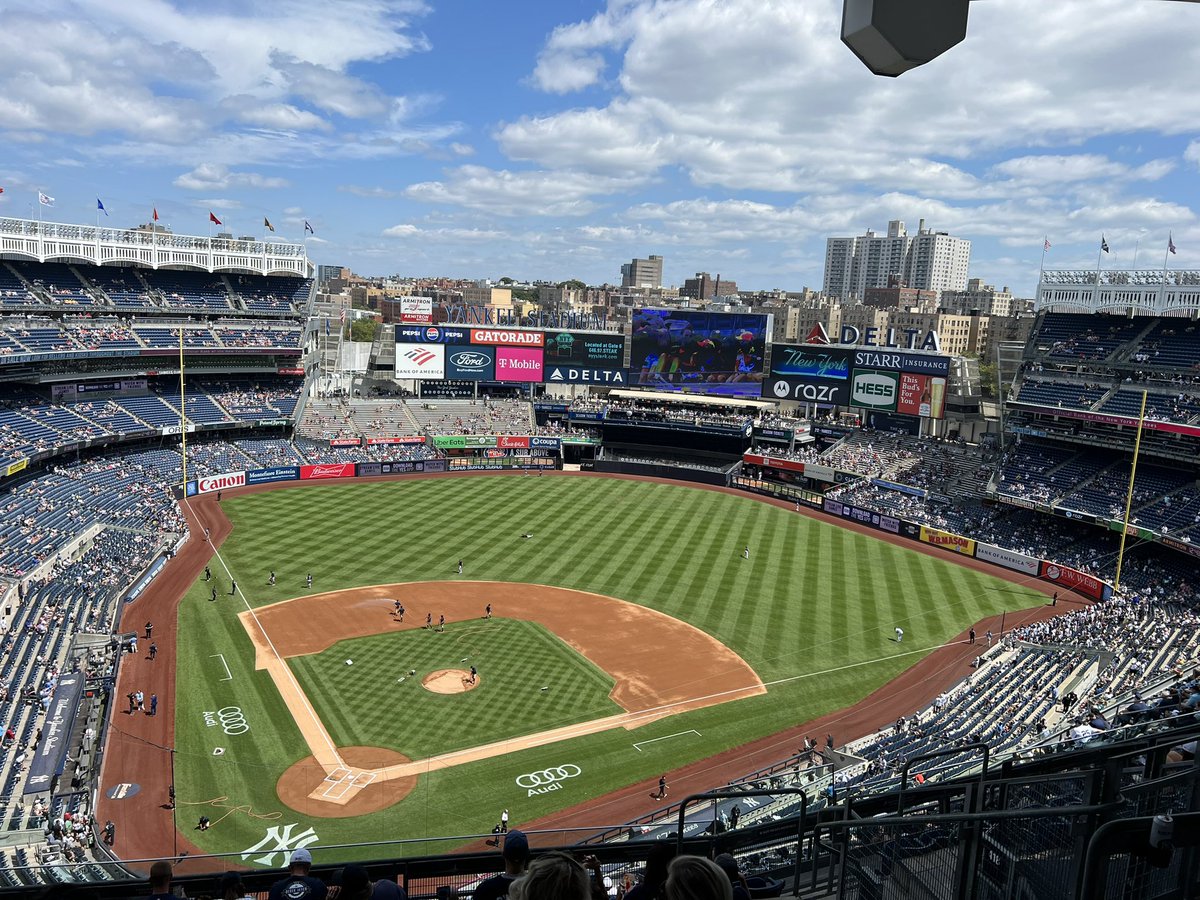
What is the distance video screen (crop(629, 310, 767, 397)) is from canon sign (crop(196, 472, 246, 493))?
3469 centimetres

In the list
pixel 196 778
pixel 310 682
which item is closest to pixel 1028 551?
pixel 310 682

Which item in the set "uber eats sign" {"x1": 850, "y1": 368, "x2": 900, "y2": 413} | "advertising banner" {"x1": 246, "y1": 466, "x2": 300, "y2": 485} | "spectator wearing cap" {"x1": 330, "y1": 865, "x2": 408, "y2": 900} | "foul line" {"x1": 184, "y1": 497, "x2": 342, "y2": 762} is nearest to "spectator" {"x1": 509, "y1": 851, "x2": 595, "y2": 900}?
"spectator wearing cap" {"x1": 330, "y1": 865, "x2": 408, "y2": 900}

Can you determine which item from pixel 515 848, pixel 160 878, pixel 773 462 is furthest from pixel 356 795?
pixel 773 462

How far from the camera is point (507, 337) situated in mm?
73812

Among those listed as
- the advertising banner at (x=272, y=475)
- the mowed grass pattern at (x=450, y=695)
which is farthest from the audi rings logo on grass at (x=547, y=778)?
the advertising banner at (x=272, y=475)

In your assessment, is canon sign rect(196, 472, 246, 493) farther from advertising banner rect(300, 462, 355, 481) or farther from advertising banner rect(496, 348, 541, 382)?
advertising banner rect(496, 348, 541, 382)

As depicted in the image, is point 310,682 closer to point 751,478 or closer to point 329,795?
point 329,795

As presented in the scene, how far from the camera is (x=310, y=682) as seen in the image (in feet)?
93.7

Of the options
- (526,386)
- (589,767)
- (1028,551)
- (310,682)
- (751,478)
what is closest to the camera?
(589,767)

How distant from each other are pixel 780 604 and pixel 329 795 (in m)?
22.7

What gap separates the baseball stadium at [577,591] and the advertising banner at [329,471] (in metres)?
0.42

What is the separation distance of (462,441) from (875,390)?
33.8 meters

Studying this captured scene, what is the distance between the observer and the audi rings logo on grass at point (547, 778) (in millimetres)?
23094

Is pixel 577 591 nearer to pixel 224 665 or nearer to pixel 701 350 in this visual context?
pixel 224 665
